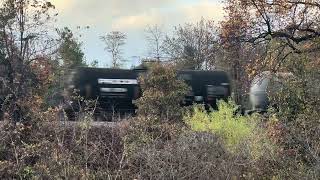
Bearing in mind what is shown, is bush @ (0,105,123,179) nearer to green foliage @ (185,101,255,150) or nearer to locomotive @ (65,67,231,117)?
green foliage @ (185,101,255,150)

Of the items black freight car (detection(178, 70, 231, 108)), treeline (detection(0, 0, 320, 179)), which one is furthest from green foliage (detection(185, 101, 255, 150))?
black freight car (detection(178, 70, 231, 108))

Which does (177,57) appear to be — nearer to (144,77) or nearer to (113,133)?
(144,77)

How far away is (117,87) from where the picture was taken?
29.9 metres

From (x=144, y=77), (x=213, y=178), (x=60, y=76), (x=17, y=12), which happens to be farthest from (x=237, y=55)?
(x=213, y=178)

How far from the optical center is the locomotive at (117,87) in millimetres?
29047

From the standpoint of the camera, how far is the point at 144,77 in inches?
901

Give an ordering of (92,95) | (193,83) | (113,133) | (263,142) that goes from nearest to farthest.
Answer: (263,142) < (113,133) < (92,95) < (193,83)

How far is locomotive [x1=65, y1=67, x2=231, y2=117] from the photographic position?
1144 inches

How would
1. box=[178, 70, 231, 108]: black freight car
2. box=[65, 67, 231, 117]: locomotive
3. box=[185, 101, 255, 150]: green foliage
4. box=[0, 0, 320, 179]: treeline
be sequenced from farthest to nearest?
box=[178, 70, 231, 108]: black freight car
box=[65, 67, 231, 117]: locomotive
box=[185, 101, 255, 150]: green foliage
box=[0, 0, 320, 179]: treeline

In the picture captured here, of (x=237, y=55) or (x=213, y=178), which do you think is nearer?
(x=213, y=178)

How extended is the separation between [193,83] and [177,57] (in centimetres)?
1826

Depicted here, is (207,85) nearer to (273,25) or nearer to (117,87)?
(117,87)

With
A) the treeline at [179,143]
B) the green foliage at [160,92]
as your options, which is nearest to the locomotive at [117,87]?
the green foliage at [160,92]

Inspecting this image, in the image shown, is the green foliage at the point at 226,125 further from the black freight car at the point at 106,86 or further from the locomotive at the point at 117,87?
the black freight car at the point at 106,86
